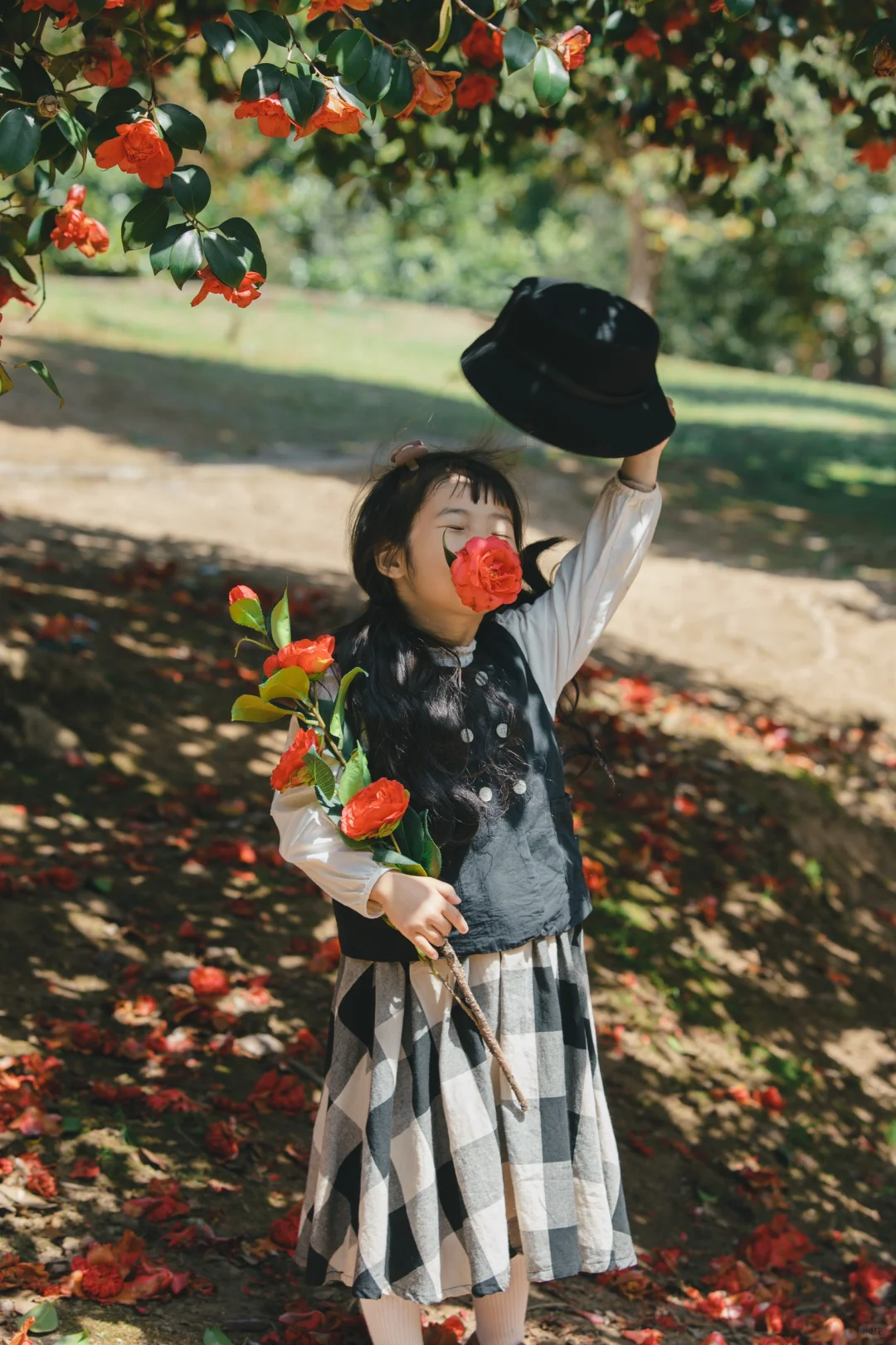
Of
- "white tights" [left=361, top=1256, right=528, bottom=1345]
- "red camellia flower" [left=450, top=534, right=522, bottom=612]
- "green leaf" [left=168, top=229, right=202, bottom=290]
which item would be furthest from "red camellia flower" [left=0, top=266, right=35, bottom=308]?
"white tights" [left=361, top=1256, right=528, bottom=1345]

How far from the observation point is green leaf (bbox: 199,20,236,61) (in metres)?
2.02

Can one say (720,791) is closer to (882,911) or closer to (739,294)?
(882,911)

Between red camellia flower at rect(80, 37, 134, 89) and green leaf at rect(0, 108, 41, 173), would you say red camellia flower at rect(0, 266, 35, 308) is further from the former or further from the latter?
green leaf at rect(0, 108, 41, 173)

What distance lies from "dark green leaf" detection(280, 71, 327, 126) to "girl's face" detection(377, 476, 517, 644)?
0.68 metres

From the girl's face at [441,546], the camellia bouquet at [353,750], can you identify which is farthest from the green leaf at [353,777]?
the girl's face at [441,546]

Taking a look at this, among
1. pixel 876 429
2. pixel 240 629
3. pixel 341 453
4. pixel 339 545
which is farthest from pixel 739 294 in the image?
pixel 240 629

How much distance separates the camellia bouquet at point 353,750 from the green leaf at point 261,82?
0.73m

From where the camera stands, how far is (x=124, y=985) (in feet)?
12.3

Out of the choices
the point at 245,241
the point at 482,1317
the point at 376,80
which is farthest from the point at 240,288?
the point at 482,1317

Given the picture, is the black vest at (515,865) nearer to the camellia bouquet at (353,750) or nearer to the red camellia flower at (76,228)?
the camellia bouquet at (353,750)

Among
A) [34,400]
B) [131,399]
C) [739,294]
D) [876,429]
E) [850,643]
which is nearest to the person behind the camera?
[850,643]

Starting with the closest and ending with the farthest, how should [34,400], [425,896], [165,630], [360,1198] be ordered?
1. [425,896]
2. [360,1198]
3. [165,630]
4. [34,400]

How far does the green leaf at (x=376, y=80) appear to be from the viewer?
1.97 metres

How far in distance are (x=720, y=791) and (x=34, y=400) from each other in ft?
30.3
